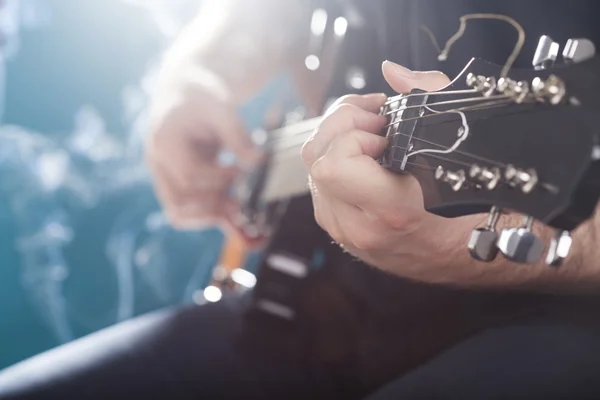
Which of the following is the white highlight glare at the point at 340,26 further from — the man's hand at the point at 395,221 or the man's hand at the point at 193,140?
the man's hand at the point at 395,221

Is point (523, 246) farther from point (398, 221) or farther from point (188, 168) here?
point (188, 168)

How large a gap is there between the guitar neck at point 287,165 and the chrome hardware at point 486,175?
1.26 feet

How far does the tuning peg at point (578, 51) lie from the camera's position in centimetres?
33

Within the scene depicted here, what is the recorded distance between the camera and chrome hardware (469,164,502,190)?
0.36 meters

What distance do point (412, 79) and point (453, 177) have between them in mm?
88

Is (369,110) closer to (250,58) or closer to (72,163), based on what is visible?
(250,58)

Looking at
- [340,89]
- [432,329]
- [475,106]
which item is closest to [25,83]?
[340,89]

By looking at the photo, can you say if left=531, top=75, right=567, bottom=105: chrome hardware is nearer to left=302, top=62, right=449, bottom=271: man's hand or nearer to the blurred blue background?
left=302, top=62, right=449, bottom=271: man's hand

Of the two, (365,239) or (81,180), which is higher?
(81,180)

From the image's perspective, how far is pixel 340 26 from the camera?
33.5 inches

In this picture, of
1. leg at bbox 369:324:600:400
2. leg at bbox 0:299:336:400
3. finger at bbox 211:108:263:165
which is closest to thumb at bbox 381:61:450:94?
leg at bbox 369:324:600:400

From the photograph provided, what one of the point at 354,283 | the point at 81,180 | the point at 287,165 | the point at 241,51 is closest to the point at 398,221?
the point at 354,283

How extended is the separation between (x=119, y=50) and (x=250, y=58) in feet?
1.18

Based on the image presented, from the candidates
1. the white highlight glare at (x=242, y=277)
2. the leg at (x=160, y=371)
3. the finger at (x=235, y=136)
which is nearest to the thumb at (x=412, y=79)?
the leg at (x=160, y=371)
